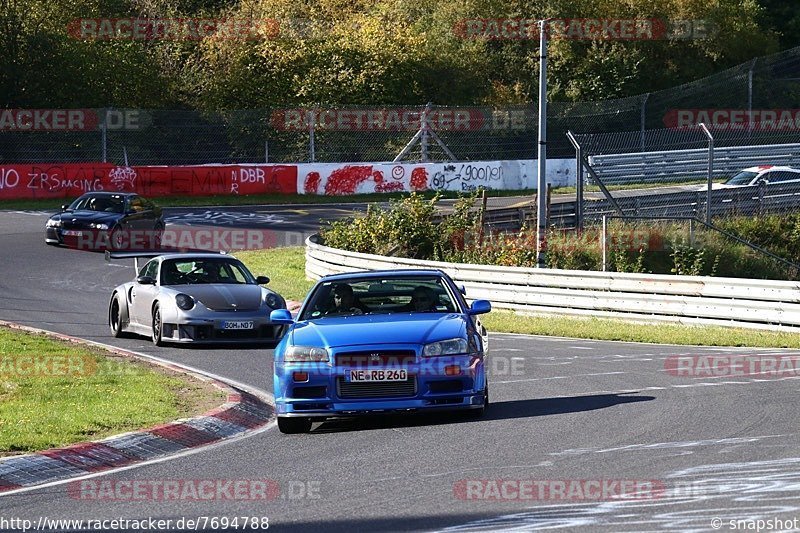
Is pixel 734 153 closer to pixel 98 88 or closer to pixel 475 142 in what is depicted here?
pixel 475 142

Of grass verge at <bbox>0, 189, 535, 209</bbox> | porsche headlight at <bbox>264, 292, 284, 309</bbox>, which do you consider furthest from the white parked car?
porsche headlight at <bbox>264, 292, 284, 309</bbox>

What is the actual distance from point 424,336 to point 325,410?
3.39 ft

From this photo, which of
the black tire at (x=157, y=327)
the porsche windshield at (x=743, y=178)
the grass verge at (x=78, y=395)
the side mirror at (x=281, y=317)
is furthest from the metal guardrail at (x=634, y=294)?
the porsche windshield at (x=743, y=178)

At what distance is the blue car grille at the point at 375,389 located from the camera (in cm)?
1067

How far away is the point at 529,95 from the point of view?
61.4 metres

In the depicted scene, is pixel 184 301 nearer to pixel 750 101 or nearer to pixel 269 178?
pixel 269 178

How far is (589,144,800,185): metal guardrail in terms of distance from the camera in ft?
102

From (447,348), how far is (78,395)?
419 centimetres

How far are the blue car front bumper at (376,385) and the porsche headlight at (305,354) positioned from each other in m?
0.06

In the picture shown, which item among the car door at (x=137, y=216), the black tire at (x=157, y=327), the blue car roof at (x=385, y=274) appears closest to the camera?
the blue car roof at (x=385, y=274)

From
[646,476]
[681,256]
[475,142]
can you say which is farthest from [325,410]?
[475,142]

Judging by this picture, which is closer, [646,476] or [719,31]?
[646,476]

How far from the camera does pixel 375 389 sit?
35.1ft

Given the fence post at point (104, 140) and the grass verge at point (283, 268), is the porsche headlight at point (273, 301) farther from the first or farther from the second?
the fence post at point (104, 140)
